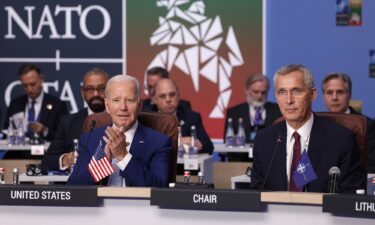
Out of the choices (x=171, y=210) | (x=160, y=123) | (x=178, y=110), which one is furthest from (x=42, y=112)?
(x=171, y=210)

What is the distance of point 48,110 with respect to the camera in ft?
35.5

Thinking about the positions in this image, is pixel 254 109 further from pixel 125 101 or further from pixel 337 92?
pixel 125 101

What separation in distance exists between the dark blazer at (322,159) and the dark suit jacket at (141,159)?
0.59m

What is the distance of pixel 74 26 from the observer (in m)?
12.3

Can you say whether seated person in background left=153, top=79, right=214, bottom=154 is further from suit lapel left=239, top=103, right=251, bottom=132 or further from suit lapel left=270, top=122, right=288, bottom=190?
suit lapel left=270, top=122, right=288, bottom=190

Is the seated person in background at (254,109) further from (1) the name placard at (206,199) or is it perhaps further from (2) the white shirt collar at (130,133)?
(1) the name placard at (206,199)

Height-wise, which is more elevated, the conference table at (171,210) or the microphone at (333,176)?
the microphone at (333,176)

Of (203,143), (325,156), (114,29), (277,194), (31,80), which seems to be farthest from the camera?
(114,29)

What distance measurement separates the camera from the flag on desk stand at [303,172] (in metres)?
5.30

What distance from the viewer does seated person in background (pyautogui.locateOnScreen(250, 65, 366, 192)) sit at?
17.7 ft

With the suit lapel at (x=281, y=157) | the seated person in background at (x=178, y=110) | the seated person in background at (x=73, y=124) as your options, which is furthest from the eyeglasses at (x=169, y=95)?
the suit lapel at (x=281, y=157)

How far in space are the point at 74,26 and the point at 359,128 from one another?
7081 mm

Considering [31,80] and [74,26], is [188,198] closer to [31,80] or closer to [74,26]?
[31,80]

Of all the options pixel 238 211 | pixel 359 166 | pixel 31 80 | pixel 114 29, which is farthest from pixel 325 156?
pixel 114 29
